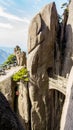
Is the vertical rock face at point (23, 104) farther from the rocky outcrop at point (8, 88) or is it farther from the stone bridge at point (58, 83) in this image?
the stone bridge at point (58, 83)

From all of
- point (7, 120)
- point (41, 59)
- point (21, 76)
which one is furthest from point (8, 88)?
point (7, 120)

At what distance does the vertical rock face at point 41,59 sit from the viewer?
941 inches

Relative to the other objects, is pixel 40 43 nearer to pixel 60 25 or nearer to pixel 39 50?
pixel 39 50

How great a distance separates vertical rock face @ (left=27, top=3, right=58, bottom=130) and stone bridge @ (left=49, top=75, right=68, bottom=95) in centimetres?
87

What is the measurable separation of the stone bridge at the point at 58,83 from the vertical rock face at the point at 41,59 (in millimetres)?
869

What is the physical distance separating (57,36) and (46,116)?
21.6 feet

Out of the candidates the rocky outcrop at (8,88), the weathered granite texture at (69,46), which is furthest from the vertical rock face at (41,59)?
the rocky outcrop at (8,88)

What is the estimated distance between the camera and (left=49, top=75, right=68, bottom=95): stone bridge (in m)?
20.4

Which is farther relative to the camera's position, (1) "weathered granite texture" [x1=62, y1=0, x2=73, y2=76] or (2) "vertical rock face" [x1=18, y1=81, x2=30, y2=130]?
(2) "vertical rock face" [x1=18, y1=81, x2=30, y2=130]

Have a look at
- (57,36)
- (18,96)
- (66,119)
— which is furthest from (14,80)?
(66,119)

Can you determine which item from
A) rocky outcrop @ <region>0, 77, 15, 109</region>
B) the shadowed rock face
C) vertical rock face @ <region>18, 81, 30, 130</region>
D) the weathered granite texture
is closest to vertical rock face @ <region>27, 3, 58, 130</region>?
vertical rock face @ <region>18, 81, 30, 130</region>

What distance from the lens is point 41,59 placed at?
78.7 feet

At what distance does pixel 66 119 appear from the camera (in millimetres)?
6016

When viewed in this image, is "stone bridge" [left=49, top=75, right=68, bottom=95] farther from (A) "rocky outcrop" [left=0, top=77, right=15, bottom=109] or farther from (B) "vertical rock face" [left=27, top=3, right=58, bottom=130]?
(A) "rocky outcrop" [left=0, top=77, right=15, bottom=109]
